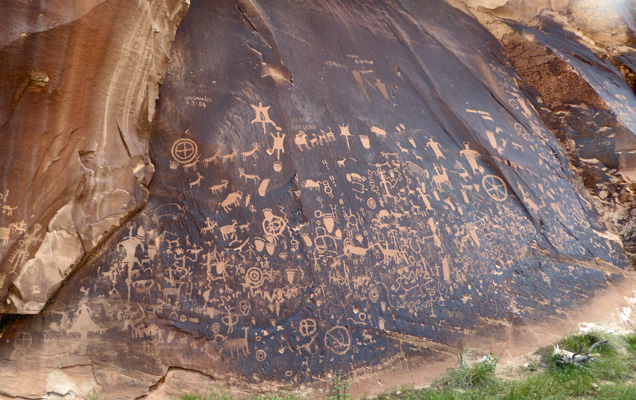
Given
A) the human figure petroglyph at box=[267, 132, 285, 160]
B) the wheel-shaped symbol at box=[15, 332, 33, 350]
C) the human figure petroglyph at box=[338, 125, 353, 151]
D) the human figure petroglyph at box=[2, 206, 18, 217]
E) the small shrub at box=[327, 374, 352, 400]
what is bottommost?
the wheel-shaped symbol at box=[15, 332, 33, 350]

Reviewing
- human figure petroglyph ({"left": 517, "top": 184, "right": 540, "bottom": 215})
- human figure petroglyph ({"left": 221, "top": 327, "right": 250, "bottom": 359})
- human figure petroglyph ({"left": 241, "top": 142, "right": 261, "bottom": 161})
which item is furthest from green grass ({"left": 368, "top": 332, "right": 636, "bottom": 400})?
human figure petroglyph ({"left": 241, "top": 142, "right": 261, "bottom": 161})

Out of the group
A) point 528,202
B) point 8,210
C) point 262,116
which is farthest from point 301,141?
point 528,202

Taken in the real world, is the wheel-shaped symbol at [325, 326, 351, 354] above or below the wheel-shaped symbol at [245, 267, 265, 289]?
below

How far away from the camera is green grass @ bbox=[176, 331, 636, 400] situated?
3307 mm

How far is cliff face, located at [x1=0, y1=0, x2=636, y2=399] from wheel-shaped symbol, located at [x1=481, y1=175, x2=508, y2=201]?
0.02m

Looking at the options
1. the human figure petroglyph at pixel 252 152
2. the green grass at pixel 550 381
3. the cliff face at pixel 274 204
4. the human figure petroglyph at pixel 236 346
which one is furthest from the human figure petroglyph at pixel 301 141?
the green grass at pixel 550 381

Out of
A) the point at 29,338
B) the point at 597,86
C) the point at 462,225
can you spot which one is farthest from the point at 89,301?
the point at 597,86

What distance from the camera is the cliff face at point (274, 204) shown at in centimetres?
313

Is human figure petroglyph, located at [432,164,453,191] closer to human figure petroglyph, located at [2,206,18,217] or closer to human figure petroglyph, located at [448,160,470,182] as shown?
human figure petroglyph, located at [448,160,470,182]

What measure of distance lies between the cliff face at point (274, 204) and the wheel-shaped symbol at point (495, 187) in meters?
0.02

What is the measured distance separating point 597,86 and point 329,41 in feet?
12.2

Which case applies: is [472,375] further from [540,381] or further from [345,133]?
[345,133]

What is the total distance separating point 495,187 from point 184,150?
317 cm

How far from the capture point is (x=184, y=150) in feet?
12.7
